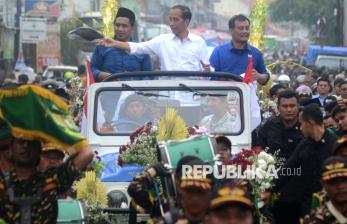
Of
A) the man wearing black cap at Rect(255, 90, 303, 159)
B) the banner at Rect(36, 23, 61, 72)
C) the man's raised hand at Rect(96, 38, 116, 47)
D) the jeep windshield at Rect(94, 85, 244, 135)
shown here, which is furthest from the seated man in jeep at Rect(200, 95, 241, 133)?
the banner at Rect(36, 23, 61, 72)

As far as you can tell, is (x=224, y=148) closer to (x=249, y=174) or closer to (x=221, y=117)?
(x=249, y=174)

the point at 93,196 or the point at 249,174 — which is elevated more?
the point at 249,174

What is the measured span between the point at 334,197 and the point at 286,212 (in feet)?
12.6

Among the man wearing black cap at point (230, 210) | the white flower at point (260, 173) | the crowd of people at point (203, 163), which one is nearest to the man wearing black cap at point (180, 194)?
the crowd of people at point (203, 163)

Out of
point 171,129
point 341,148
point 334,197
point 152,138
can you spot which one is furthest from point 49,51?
point 334,197

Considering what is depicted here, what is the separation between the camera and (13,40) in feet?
164

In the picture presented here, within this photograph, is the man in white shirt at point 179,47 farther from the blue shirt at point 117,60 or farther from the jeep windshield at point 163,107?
the jeep windshield at point 163,107

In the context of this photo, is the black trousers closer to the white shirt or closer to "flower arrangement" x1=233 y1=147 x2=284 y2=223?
"flower arrangement" x1=233 y1=147 x2=284 y2=223

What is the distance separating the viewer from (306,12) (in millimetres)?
76250

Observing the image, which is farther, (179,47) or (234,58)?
(234,58)

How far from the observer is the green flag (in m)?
6.64

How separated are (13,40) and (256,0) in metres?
34.7

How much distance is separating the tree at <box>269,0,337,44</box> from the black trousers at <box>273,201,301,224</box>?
2131 inches

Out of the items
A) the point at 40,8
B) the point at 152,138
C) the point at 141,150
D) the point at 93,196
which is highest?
the point at 40,8
